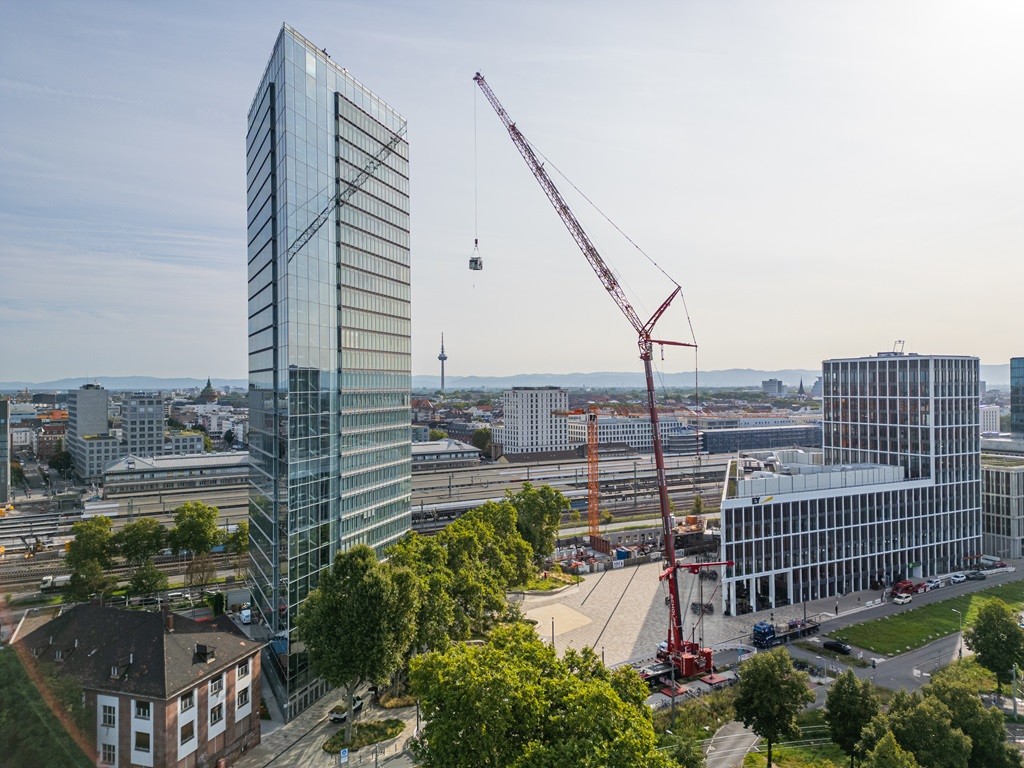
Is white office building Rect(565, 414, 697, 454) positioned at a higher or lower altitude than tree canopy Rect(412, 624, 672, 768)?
lower

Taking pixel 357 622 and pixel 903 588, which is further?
pixel 903 588

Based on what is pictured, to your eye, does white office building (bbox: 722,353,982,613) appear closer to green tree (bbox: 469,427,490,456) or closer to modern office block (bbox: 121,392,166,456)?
green tree (bbox: 469,427,490,456)

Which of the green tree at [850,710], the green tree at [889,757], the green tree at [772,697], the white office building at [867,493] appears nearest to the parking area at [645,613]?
the white office building at [867,493]

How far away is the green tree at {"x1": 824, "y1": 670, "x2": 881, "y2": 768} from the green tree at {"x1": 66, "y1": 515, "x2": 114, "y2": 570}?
48.8 metres

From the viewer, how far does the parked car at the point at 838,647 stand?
136 ft

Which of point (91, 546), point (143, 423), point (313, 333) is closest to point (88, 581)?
point (91, 546)

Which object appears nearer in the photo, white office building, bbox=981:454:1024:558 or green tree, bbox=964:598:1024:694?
green tree, bbox=964:598:1024:694

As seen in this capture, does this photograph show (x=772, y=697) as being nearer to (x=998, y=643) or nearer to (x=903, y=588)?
(x=998, y=643)

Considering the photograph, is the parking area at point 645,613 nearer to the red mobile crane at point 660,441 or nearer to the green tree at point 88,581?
the red mobile crane at point 660,441

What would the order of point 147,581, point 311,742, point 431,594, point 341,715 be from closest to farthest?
point 311,742
point 341,715
point 431,594
point 147,581

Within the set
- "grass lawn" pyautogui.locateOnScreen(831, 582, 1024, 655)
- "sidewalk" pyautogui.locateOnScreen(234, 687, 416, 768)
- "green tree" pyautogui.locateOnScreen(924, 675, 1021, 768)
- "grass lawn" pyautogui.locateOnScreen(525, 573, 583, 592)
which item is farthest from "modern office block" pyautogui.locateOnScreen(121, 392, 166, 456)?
"green tree" pyautogui.locateOnScreen(924, 675, 1021, 768)

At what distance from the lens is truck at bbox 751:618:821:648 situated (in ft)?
141

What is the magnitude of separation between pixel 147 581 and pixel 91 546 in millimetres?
5170

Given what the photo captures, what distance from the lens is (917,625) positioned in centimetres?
4606
